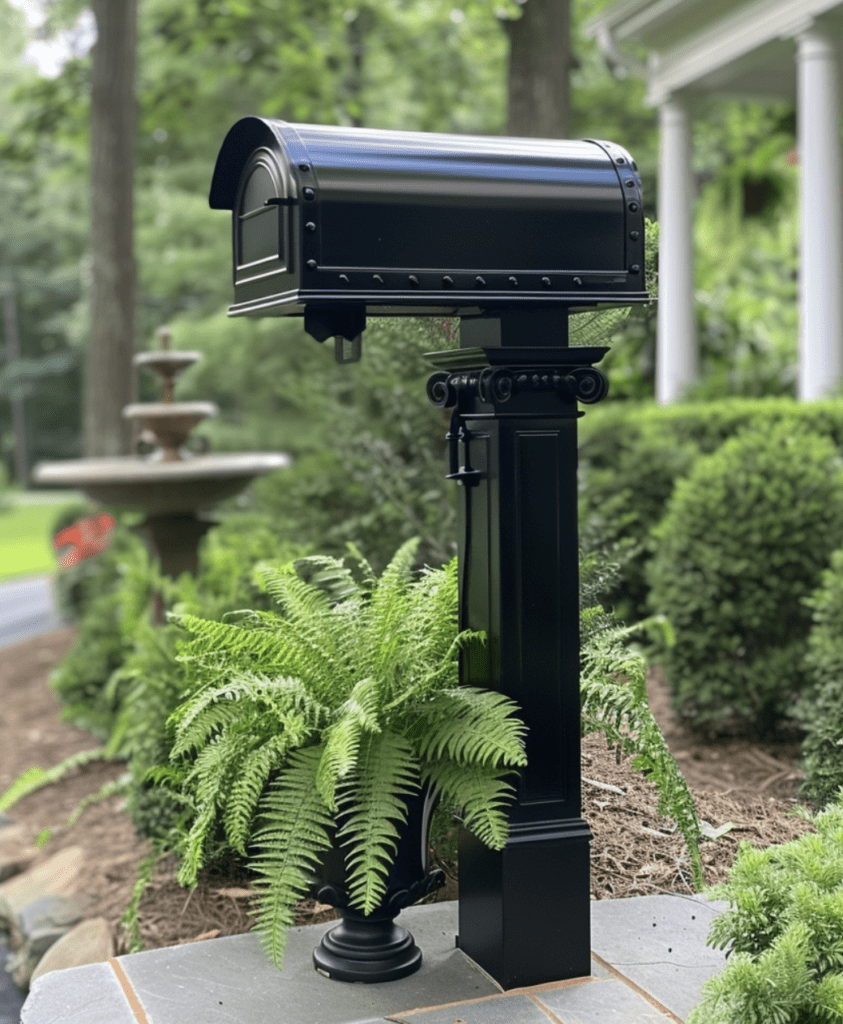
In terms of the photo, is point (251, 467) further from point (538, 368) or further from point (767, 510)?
point (538, 368)

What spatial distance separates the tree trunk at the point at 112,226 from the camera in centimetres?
1027

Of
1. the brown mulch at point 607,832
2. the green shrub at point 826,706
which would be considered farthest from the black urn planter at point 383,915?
the green shrub at point 826,706

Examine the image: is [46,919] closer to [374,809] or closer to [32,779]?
[32,779]

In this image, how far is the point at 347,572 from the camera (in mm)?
3354

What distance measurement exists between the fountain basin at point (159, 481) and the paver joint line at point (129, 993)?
4.25 metres

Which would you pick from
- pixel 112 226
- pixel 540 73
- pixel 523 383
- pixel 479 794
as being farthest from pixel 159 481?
pixel 479 794

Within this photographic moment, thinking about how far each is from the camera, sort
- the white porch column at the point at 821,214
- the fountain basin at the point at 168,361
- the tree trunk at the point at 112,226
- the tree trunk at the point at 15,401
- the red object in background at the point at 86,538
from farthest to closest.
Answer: the tree trunk at the point at 15,401
the tree trunk at the point at 112,226
the red object in background at the point at 86,538
the white porch column at the point at 821,214
the fountain basin at the point at 168,361

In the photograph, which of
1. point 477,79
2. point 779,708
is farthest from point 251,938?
point 477,79

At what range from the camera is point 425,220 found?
257 centimetres

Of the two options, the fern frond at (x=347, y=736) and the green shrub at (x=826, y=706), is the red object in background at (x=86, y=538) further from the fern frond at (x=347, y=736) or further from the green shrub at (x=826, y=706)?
the fern frond at (x=347, y=736)

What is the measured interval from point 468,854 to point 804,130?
7.09 m

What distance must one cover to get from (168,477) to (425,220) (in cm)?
459

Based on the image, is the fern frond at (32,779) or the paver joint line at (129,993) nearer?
the paver joint line at (129,993)

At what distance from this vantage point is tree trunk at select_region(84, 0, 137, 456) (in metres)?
10.3
